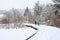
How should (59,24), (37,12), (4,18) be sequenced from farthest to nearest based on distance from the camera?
(37,12)
(4,18)
(59,24)

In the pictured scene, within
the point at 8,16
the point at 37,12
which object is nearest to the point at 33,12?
the point at 37,12

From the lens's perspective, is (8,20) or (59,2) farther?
(8,20)

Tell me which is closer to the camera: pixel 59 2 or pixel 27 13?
pixel 59 2

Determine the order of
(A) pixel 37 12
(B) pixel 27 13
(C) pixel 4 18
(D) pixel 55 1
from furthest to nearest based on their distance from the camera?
(B) pixel 27 13 < (A) pixel 37 12 < (C) pixel 4 18 < (D) pixel 55 1

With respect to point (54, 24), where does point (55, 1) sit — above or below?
above

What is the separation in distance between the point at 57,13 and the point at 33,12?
698 inches

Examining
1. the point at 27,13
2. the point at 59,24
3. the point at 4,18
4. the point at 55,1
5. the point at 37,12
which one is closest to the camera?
the point at 59,24

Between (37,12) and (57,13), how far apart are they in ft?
55.6

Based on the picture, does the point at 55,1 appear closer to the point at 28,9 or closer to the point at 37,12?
the point at 37,12

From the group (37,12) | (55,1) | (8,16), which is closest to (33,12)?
(37,12)

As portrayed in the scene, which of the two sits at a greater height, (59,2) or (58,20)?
(59,2)

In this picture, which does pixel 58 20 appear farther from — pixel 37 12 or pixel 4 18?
pixel 37 12

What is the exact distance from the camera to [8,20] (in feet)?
81.1

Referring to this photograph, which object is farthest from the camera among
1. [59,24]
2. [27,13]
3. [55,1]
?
[27,13]
